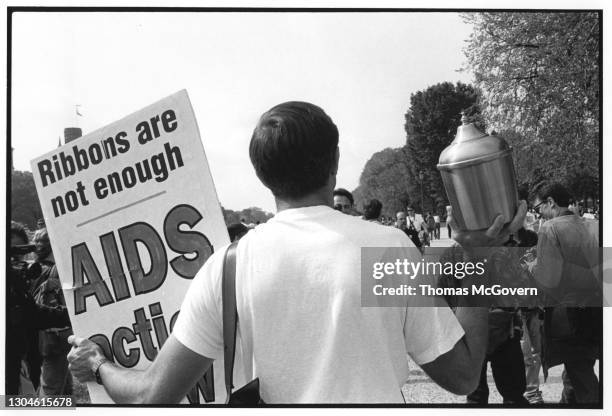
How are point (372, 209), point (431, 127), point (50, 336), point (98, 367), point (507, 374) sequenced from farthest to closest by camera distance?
1. point (372, 209)
2. point (50, 336)
3. point (431, 127)
4. point (507, 374)
5. point (98, 367)

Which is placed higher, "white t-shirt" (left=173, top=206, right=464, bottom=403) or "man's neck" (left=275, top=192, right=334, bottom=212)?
"man's neck" (left=275, top=192, right=334, bottom=212)

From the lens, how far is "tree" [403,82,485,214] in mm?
3965

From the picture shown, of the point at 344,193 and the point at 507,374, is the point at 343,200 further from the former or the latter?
the point at 507,374

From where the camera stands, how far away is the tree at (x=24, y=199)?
10.4 ft

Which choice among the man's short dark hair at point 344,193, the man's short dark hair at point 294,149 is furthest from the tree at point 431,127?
the man's short dark hair at point 294,149

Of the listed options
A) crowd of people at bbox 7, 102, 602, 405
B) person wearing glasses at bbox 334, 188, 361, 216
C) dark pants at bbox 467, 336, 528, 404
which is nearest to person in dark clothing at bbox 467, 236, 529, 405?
dark pants at bbox 467, 336, 528, 404

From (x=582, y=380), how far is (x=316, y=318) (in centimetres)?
282

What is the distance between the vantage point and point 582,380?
148 inches

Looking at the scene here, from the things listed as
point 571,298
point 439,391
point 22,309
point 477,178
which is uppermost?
point 477,178

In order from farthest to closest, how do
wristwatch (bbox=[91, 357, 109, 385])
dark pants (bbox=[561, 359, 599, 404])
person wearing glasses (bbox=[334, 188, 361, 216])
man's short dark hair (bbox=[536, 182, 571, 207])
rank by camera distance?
1. person wearing glasses (bbox=[334, 188, 361, 216])
2. man's short dark hair (bbox=[536, 182, 571, 207])
3. dark pants (bbox=[561, 359, 599, 404])
4. wristwatch (bbox=[91, 357, 109, 385])

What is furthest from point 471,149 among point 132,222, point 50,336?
point 50,336

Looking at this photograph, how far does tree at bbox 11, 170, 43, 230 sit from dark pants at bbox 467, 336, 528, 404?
2.61m

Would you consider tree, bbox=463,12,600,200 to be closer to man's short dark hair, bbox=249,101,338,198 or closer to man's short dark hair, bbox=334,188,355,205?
man's short dark hair, bbox=334,188,355,205
